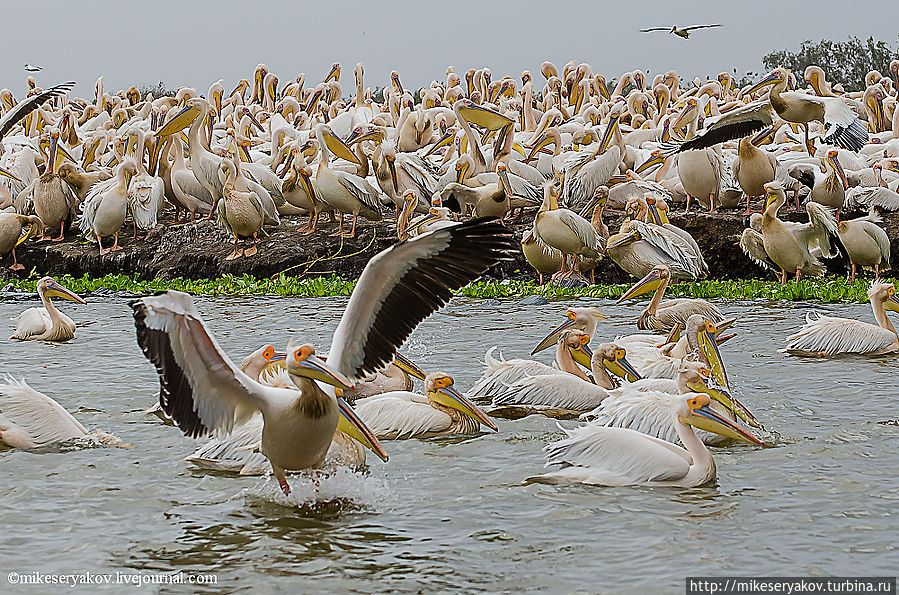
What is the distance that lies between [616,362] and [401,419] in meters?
1.21

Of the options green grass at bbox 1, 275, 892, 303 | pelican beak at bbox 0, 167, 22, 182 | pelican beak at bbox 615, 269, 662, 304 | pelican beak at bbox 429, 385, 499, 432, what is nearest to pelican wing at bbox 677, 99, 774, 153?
green grass at bbox 1, 275, 892, 303

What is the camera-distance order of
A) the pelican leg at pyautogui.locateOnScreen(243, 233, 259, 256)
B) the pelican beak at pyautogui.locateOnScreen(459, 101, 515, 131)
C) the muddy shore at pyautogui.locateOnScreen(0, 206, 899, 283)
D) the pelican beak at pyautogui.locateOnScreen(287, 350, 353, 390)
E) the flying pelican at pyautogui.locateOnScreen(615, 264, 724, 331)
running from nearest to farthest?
1. the pelican beak at pyautogui.locateOnScreen(287, 350, 353, 390)
2. the flying pelican at pyautogui.locateOnScreen(615, 264, 724, 331)
3. the muddy shore at pyautogui.locateOnScreen(0, 206, 899, 283)
4. the pelican leg at pyautogui.locateOnScreen(243, 233, 259, 256)
5. the pelican beak at pyautogui.locateOnScreen(459, 101, 515, 131)

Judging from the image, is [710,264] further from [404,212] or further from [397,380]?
[397,380]

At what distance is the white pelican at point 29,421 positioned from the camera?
17.1 ft

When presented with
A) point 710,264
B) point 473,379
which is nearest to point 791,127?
point 710,264

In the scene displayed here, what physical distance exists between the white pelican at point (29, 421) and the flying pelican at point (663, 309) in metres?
4.10

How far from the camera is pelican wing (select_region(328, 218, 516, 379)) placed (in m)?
4.46

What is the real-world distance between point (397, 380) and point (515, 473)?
4.98 ft

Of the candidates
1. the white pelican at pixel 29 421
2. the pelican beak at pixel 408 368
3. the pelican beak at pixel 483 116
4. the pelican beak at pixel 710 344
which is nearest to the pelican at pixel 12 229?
the pelican beak at pixel 483 116

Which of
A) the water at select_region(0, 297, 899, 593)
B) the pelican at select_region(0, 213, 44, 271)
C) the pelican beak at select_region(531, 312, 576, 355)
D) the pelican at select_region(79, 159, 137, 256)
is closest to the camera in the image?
the water at select_region(0, 297, 899, 593)

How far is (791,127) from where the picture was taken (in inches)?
614

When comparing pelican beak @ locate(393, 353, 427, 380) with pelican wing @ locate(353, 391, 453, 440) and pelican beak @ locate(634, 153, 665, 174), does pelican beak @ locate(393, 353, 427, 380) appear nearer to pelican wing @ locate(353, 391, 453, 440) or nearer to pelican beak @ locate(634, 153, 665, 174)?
pelican wing @ locate(353, 391, 453, 440)

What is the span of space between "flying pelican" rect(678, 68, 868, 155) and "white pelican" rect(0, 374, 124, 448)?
665cm

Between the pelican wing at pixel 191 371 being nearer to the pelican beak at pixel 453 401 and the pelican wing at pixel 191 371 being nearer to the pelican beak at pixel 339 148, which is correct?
the pelican beak at pixel 453 401
